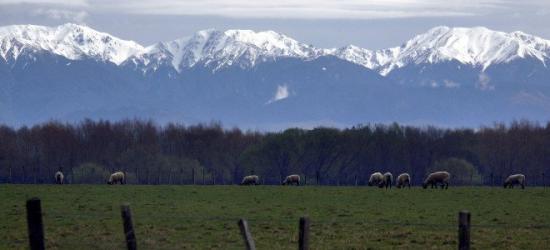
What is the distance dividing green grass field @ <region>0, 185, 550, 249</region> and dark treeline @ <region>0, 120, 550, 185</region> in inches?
2288

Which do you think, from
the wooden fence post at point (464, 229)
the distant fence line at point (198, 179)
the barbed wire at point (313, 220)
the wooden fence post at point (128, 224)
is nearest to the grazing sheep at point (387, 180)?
the distant fence line at point (198, 179)

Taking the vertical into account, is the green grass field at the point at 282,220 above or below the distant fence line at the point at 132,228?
below

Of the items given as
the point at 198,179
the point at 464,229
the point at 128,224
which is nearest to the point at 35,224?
the point at 128,224

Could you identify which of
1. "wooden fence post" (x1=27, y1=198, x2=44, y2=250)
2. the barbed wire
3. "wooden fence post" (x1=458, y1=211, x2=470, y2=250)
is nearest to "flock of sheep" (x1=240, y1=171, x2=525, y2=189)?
the barbed wire

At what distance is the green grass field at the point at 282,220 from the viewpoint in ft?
90.3

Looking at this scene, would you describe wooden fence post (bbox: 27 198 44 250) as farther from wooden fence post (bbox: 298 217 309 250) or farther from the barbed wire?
the barbed wire

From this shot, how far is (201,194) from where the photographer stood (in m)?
54.8

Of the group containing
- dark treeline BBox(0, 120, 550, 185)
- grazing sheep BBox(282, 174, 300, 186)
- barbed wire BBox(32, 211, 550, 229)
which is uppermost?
dark treeline BBox(0, 120, 550, 185)

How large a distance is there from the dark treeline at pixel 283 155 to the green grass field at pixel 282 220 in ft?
191

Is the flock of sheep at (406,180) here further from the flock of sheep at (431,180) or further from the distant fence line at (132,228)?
the distant fence line at (132,228)

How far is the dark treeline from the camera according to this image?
116 m

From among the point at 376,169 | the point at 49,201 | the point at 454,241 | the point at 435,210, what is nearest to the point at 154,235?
the point at 454,241

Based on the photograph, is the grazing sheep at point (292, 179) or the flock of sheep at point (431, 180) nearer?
the flock of sheep at point (431, 180)

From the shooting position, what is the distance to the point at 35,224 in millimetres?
19812
